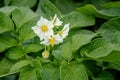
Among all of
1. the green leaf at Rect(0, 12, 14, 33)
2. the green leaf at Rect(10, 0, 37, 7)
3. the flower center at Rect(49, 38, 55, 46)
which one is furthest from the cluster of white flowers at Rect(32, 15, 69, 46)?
the green leaf at Rect(10, 0, 37, 7)

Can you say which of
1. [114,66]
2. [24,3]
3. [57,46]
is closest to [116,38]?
[114,66]

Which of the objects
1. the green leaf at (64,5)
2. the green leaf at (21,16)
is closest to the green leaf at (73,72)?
the green leaf at (21,16)

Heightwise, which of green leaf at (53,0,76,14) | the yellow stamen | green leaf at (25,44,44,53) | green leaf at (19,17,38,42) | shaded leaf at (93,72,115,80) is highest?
green leaf at (19,17,38,42)

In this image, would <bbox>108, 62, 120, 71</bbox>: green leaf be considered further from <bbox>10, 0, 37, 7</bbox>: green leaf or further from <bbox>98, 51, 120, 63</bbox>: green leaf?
<bbox>10, 0, 37, 7</bbox>: green leaf

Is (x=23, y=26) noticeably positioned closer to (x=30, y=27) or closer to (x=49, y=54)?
(x=30, y=27)

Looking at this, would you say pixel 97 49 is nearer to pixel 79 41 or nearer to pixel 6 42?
pixel 79 41

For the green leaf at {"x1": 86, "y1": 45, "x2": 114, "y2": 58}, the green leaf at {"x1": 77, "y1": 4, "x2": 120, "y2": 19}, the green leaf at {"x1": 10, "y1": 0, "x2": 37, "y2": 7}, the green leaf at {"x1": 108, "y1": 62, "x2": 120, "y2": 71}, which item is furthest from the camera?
the green leaf at {"x1": 10, "y1": 0, "x2": 37, "y2": 7}
